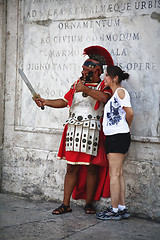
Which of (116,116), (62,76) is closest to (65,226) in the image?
(116,116)

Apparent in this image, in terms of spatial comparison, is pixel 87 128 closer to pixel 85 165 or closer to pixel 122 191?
pixel 85 165

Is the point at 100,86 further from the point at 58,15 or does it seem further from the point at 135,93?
the point at 58,15

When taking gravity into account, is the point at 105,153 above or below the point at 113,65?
below

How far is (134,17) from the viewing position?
4910 mm

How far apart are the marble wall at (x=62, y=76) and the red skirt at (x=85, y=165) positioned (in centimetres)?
30

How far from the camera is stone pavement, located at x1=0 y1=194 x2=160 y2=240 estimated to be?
3967 mm

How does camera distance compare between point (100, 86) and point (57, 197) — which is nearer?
point (100, 86)

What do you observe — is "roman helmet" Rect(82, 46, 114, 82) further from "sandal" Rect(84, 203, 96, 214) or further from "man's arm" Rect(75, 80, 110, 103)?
"sandal" Rect(84, 203, 96, 214)

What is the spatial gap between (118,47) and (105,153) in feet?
4.57

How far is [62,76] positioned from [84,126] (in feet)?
→ 3.69

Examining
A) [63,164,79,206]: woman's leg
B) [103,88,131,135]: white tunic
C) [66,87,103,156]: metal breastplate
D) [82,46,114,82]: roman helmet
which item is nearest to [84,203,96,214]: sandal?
[63,164,79,206]: woman's leg

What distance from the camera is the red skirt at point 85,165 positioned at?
478 centimetres

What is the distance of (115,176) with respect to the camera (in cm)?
454

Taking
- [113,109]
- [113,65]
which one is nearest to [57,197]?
[113,109]
